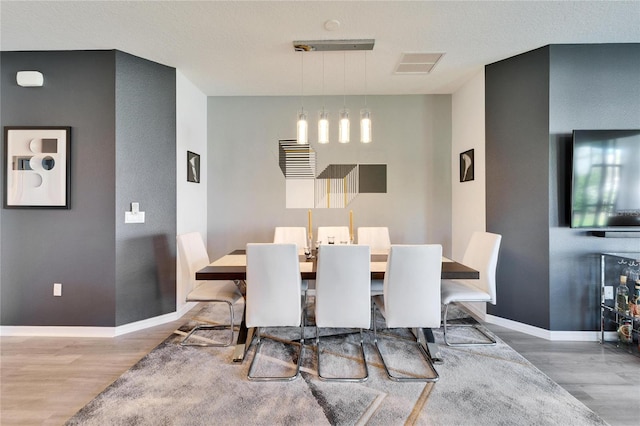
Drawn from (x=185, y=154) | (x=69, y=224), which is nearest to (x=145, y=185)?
(x=185, y=154)

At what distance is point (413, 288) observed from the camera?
208 cm

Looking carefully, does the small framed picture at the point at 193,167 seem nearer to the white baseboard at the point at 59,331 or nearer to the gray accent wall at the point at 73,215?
the gray accent wall at the point at 73,215

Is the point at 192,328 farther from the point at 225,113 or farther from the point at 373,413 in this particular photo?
the point at 225,113

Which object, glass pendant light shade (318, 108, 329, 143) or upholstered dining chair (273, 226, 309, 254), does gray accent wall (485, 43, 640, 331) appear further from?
upholstered dining chair (273, 226, 309, 254)

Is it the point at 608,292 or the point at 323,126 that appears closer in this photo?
the point at 323,126

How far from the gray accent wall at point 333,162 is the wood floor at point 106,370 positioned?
156cm

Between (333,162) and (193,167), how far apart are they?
5.98 feet

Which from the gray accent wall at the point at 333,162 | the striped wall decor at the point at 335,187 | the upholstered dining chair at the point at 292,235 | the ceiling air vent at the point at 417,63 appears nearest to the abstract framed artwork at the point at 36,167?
the gray accent wall at the point at 333,162

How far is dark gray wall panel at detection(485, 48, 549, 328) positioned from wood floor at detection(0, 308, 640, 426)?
1.30ft

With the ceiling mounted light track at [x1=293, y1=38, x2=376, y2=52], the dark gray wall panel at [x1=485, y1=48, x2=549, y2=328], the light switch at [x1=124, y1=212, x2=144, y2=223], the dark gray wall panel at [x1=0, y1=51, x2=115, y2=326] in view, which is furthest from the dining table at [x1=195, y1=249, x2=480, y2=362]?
the ceiling mounted light track at [x1=293, y1=38, x2=376, y2=52]

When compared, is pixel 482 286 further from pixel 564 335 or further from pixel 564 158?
pixel 564 158

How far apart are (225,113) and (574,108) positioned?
3956mm

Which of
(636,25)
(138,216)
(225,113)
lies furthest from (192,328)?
(636,25)

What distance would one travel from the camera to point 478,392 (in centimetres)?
189
